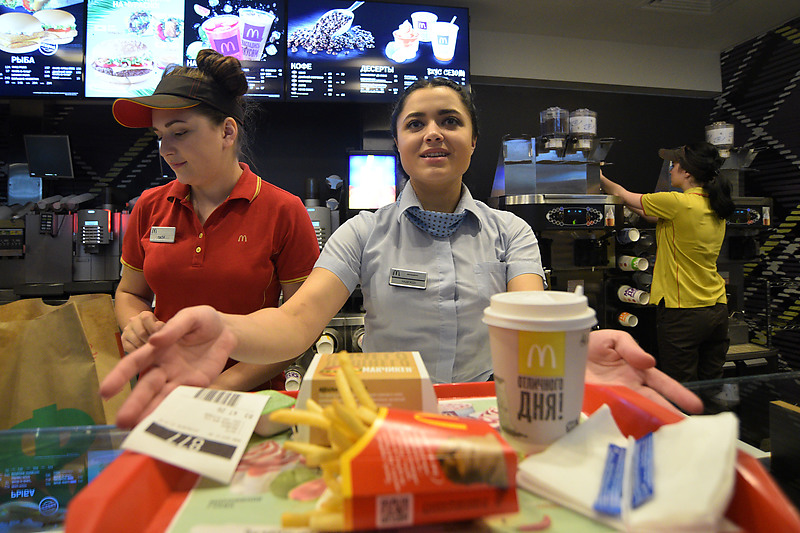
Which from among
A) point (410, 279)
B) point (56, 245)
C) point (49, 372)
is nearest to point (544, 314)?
point (410, 279)

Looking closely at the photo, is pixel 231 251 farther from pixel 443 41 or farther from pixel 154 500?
pixel 443 41

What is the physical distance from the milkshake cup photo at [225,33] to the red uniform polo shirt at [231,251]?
2.20 metres

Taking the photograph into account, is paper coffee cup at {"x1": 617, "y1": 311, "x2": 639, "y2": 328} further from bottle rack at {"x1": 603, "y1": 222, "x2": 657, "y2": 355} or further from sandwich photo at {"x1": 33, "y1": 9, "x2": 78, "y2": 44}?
sandwich photo at {"x1": 33, "y1": 9, "x2": 78, "y2": 44}

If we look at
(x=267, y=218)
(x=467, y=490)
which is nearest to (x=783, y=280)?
(x=267, y=218)

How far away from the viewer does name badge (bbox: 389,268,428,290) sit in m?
1.39

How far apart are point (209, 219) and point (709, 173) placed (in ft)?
10.6

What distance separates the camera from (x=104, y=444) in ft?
2.57

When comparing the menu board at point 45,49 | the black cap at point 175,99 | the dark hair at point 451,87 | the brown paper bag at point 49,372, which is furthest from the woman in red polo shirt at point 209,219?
the menu board at point 45,49

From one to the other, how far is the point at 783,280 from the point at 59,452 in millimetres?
5293

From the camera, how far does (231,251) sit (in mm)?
1442

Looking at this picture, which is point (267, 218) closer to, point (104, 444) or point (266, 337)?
point (266, 337)

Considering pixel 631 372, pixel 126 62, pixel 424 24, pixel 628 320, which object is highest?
pixel 424 24

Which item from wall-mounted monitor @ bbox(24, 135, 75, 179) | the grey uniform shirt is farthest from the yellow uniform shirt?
wall-mounted monitor @ bbox(24, 135, 75, 179)

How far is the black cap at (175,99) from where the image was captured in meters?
1.35
